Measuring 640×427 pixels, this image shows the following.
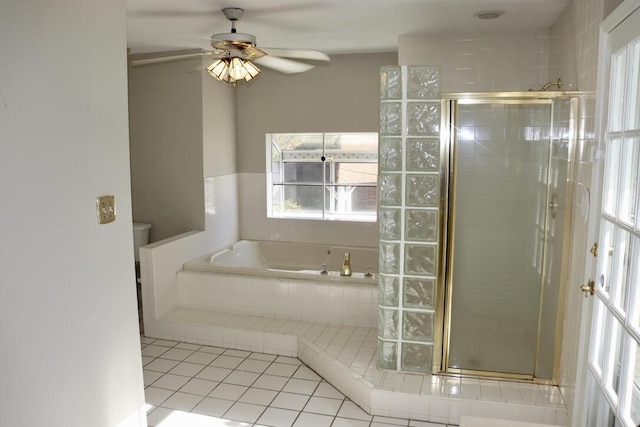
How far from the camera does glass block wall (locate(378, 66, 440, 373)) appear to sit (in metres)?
3.00

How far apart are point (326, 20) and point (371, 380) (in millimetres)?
2480

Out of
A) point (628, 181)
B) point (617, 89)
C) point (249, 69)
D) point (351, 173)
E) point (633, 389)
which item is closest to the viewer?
point (633, 389)

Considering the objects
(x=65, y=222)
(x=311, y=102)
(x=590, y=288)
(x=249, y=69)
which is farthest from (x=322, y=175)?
(x=65, y=222)

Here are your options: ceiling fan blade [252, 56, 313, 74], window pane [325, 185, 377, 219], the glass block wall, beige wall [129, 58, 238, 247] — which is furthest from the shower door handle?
beige wall [129, 58, 238, 247]

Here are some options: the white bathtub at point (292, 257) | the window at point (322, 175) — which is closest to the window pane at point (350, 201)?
the window at point (322, 175)

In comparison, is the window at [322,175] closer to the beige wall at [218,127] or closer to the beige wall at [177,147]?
the beige wall at [218,127]

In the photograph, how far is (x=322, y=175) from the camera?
577 cm

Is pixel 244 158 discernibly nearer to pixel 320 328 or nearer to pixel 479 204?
pixel 320 328

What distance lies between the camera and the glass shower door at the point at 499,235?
10.4 feet

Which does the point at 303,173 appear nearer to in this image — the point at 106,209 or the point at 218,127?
the point at 218,127

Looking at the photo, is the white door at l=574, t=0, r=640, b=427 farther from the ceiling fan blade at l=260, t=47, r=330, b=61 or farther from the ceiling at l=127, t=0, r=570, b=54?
the ceiling fan blade at l=260, t=47, r=330, b=61

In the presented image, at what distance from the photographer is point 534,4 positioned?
335cm

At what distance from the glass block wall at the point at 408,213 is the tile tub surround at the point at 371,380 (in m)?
0.18

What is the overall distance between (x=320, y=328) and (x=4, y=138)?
2.68 meters
